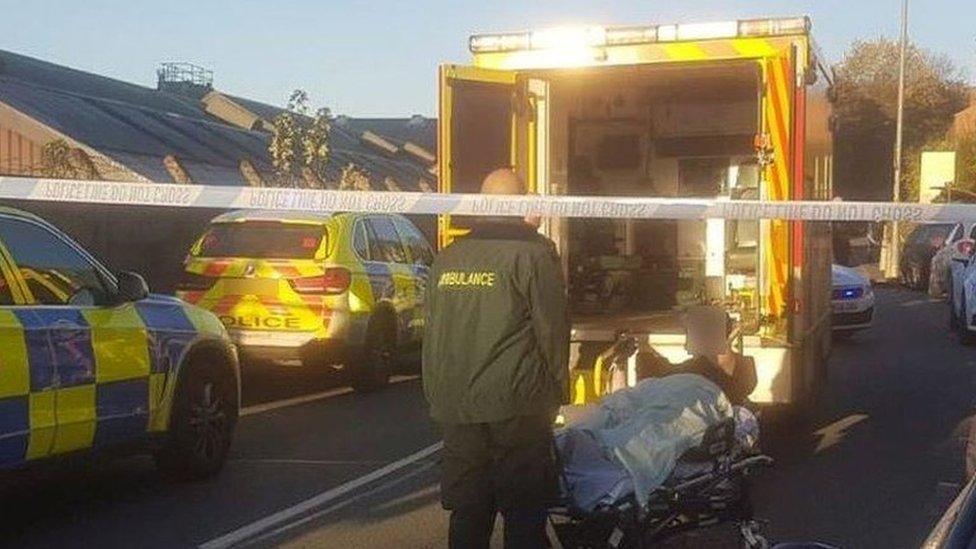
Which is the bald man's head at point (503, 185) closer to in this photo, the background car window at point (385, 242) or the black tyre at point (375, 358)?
the black tyre at point (375, 358)

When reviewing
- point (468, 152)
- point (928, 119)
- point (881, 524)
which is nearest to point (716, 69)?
point (468, 152)

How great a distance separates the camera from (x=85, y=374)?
7254 mm

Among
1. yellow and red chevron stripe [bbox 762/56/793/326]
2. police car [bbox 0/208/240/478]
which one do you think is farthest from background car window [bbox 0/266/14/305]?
yellow and red chevron stripe [bbox 762/56/793/326]

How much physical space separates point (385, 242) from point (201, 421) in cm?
562

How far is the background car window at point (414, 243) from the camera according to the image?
1474cm

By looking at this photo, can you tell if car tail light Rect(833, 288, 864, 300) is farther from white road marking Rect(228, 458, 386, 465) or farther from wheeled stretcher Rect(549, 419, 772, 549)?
wheeled stretcher Rect(549, 419, 772, 549)

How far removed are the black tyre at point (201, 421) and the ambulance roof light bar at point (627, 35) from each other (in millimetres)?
2728

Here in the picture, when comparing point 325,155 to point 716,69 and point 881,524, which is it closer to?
point 716,69

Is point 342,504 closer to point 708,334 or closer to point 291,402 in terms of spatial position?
Result: point 708,334

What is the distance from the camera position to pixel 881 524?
7.63 meters

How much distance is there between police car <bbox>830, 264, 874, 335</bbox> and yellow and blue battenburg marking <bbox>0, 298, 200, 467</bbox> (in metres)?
10.8

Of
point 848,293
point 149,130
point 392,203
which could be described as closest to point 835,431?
point 392,203

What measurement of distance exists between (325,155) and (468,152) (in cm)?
2189

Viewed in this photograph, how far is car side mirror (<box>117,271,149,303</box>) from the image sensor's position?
7.88m
